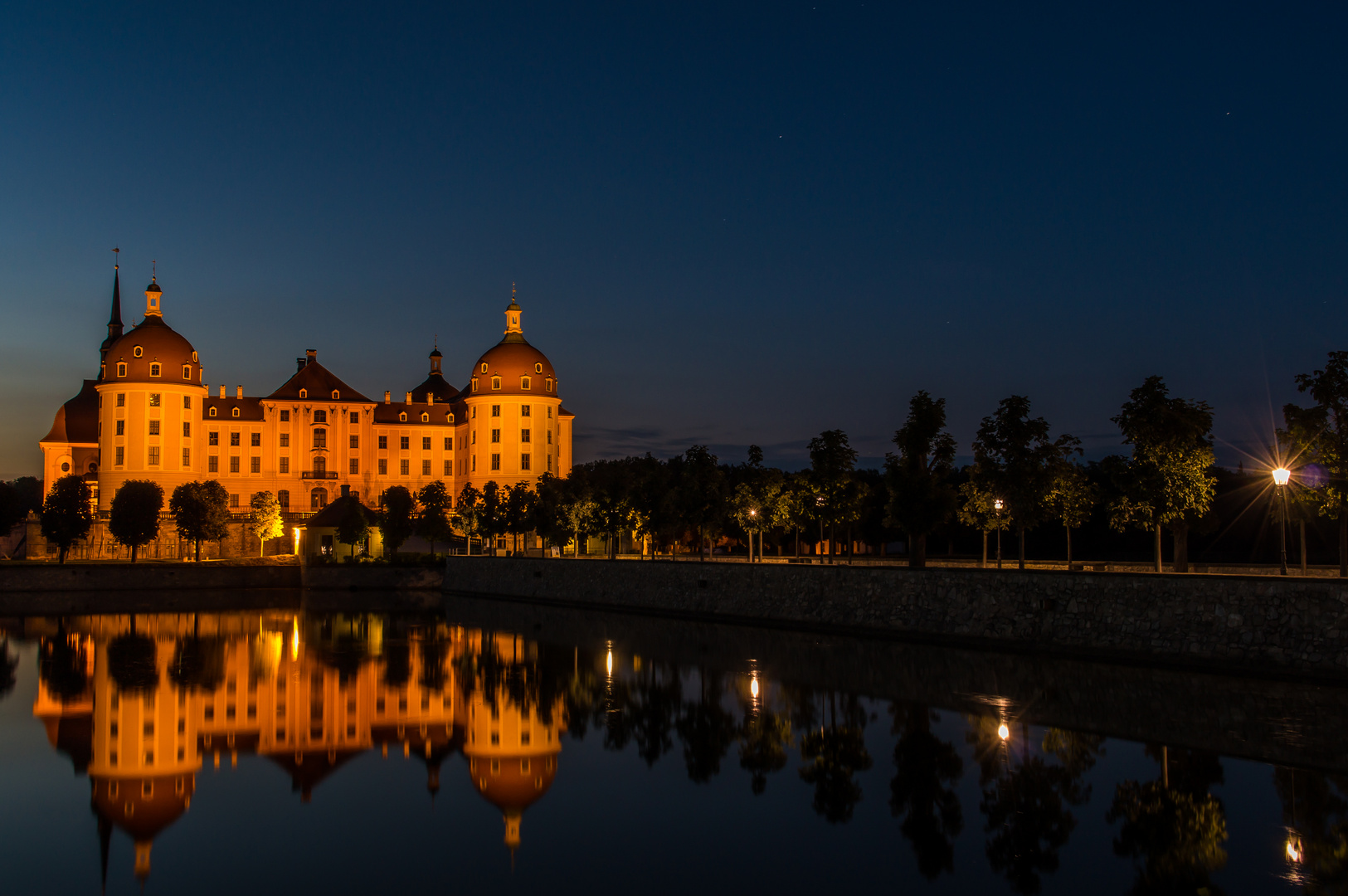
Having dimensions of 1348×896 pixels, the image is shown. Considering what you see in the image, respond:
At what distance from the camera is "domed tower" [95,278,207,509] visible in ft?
266

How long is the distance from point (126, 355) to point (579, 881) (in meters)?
81.5

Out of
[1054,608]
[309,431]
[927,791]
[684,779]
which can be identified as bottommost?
[684,779]

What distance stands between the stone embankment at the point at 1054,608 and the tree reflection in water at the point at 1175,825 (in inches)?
280

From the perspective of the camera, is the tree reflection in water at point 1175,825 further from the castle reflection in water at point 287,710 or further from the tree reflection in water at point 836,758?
the castle reflection in water at point 287,710

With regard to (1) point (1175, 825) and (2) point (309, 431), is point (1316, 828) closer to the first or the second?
(1) point (1175, 825)

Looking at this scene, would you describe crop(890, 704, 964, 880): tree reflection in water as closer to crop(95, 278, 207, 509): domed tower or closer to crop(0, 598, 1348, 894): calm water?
crop(0, 598, 1348, 894): calm water

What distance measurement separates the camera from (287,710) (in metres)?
22.9

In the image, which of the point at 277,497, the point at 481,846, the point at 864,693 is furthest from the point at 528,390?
the point at 481,846

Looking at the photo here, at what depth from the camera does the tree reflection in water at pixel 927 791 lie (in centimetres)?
1270

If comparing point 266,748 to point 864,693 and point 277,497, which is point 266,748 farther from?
point 277,497

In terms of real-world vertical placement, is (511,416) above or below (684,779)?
above

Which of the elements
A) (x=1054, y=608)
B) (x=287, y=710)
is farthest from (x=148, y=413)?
(x=1054, y=608)

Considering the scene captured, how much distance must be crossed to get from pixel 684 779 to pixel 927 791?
3599mm

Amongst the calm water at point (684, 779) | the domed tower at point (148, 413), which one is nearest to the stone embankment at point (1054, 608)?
the calm water at point (684, 779)
